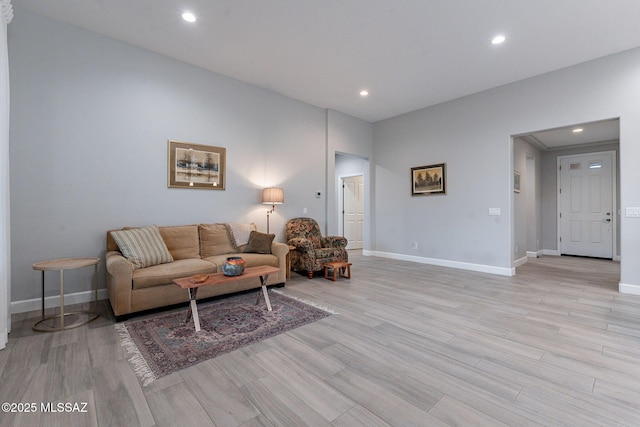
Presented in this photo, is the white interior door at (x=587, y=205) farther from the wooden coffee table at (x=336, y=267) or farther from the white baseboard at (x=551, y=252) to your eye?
the wooden coffee table at (x=336, y=267)

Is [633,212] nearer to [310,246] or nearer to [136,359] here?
[310,246]

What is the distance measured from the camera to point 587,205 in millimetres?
6648

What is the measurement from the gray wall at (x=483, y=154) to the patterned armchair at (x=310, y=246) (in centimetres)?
203

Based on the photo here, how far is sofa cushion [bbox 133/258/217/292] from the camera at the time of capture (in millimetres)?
2811

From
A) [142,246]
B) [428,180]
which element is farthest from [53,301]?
[428,180]

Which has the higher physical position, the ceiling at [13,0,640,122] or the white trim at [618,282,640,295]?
the ceiling at [13,0,640,122]

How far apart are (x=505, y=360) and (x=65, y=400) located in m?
2.85

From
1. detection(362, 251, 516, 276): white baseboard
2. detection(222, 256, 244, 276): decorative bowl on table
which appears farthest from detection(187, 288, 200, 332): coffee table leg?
detection(362, 251, 516, 276): white baseboard

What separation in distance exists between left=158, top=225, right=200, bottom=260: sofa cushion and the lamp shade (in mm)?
1215

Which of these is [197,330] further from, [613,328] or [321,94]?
[321,94]

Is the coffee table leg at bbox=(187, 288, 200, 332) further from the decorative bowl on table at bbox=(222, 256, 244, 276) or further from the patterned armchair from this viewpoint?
the patterned armchair

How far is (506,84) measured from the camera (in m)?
4.66

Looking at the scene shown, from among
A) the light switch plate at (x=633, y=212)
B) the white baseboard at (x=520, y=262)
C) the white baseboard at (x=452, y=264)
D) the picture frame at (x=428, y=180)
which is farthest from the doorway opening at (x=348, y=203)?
the light switch plate at (x=633, y=212)

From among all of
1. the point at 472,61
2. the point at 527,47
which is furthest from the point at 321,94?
the point at 527,47
